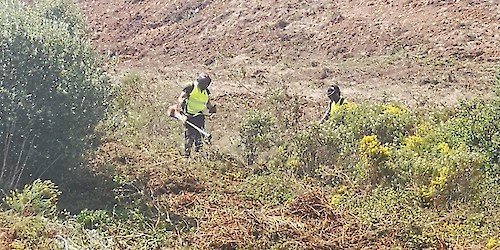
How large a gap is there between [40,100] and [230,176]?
2.30 m

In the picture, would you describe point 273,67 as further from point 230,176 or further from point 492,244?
point 492,244

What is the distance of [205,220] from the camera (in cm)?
617

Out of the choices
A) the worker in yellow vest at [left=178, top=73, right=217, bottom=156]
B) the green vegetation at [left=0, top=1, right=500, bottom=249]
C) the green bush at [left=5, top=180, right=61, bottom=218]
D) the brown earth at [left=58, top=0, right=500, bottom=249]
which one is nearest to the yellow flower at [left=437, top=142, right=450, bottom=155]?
the green vegetation at [left=0, top=1, right=500, bottom=249]

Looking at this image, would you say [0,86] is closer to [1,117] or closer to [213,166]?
[1,117]

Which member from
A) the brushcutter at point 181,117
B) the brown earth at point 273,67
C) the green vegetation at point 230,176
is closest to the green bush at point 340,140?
the green vegetation at point 230,176

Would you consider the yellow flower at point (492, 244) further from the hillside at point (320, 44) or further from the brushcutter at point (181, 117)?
the hillside at point (320, 44)

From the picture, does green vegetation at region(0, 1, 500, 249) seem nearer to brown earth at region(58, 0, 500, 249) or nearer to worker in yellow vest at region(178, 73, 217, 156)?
brown earth at region(58, 0, 500, 249)

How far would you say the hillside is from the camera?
1602 centimetres

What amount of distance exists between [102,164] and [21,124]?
1.32 m

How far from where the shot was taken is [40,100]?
677 centimetres

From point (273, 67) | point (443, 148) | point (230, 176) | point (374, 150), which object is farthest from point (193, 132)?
point (273, 67)

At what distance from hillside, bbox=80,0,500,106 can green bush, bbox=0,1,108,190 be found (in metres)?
8.30

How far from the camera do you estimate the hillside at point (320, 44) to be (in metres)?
16.0

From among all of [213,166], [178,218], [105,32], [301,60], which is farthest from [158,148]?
[105,32]
